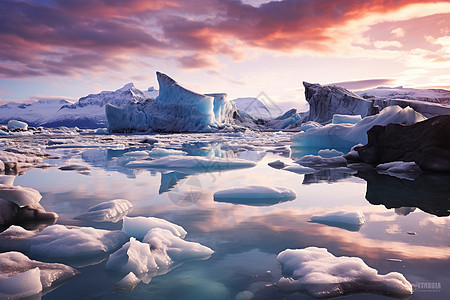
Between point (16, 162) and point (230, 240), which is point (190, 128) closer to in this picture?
point (16, 162)

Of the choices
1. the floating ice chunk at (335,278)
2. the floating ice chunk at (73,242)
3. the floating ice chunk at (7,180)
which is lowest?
the floating ice chunk at (335,278)

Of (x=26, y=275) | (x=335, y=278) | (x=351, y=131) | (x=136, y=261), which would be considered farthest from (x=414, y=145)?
(x=26, y=275)

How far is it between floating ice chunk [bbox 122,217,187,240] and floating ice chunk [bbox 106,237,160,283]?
45cm

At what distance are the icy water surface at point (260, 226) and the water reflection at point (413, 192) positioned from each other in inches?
0.5

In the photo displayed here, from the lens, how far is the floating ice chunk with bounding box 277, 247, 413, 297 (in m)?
1.90

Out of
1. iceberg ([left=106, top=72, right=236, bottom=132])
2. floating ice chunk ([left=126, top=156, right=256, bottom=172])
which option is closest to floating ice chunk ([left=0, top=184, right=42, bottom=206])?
floating ice chunk ([left=126, top=156, right=256, bottom=172])

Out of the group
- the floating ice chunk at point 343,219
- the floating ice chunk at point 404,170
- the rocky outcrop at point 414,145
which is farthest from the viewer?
A: the rocky outcrop at point 414,145

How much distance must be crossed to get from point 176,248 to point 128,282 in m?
0.51

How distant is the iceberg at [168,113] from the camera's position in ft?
117

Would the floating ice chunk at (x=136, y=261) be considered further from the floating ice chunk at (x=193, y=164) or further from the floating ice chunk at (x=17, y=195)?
the floating ice chunk at (x=193, y=164)

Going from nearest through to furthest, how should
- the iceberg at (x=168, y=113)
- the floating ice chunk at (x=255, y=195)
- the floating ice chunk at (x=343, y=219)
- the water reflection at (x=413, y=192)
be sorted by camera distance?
1. the floating ice chunk at (x=343, y=219)
2. the water reflection at (x=413, y=192)
3. the floating ice chunk at (x=255, y=195)
4. the iceberg at (x=168, y=113)

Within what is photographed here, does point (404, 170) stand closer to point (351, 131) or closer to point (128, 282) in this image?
point (351, 131)

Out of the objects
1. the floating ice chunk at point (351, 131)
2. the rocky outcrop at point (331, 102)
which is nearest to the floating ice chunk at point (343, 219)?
the floating ice chunk at point (351, 131)

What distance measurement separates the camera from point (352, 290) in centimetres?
191
